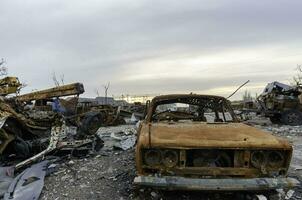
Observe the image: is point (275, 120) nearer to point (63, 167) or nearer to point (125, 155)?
point (125, 155)

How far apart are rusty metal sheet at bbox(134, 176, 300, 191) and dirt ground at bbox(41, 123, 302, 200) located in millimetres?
546

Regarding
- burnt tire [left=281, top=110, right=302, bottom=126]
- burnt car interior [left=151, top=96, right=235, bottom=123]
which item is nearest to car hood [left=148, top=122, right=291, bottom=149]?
burnt car interior [left=151, top=96, right=235, bottom=123]

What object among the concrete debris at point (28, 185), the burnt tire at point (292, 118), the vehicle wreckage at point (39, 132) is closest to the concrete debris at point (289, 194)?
the concrete debris at point (28, 185)

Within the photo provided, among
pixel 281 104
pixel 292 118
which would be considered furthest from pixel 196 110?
pixel 281 104

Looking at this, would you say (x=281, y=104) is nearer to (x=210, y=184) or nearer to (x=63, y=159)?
(x=63, y=159)

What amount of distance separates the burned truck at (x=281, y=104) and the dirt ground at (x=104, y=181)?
387 inches

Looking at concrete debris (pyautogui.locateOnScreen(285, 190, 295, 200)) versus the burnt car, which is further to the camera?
concrete debris (pyautogui.locateOnScreen(285, 190, 295, 200))

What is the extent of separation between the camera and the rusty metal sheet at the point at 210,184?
4.74 meters

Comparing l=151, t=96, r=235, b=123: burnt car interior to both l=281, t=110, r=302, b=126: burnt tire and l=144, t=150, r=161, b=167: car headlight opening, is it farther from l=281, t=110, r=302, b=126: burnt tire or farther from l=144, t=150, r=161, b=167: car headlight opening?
l=281, t=110, r=302, b=126: burnt tire

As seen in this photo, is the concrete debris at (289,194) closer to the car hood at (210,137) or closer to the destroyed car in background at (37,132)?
the car hood at (210,137)

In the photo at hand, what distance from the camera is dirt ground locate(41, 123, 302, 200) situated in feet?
18.2

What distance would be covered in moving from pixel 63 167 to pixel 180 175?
3112 millimetres

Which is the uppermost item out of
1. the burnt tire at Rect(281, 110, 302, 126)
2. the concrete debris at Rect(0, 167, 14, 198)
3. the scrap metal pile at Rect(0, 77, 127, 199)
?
the scrap metal pile at Rect(0, 77, 127, 199)

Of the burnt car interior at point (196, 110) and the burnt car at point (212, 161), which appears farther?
the burnt car interior at point (196, 110)
